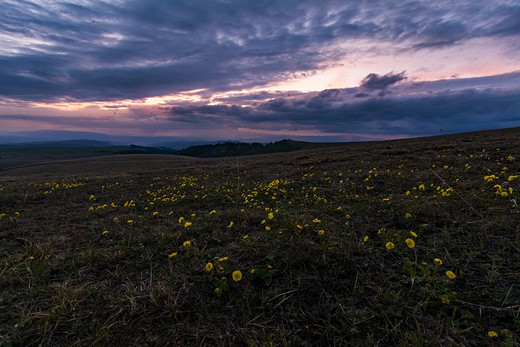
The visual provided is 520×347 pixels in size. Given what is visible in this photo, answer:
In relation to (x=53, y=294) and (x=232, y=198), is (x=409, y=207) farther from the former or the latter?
(x=53, y=294)

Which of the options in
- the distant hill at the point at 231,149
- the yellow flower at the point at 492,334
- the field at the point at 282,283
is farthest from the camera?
the distant hill at the point at 231,149

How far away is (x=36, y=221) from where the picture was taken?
682 centimetres

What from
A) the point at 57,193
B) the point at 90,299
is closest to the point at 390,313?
the point at 90,299

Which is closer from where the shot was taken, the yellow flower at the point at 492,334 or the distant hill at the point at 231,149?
the yellow flower at the point at 492,334

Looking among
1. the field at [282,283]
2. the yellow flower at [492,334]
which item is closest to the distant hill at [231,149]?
the field at [282,283]

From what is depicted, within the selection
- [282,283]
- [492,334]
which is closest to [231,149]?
[282,283]

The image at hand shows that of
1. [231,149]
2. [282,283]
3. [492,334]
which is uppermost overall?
[231,149]

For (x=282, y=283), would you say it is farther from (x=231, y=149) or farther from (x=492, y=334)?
(x=231, y=149)

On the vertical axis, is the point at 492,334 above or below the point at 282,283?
above

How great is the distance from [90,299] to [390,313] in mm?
3425

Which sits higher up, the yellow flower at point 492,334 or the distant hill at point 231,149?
the distant hill at point 231,149

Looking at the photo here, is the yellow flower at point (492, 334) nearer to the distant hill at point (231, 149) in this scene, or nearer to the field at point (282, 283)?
the field at point (282, 283)

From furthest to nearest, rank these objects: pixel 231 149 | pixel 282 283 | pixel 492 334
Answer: pixel 231 149, pixel 282 283, pixel 492 334

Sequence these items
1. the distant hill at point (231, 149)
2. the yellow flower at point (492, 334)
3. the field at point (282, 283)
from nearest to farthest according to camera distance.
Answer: the yellow flower at point (492, 334) → the field at point (282, 283) → the distant hill at point (231, 149)
